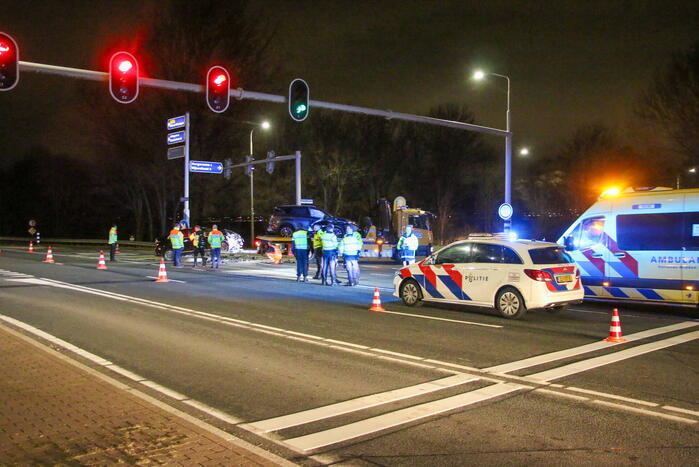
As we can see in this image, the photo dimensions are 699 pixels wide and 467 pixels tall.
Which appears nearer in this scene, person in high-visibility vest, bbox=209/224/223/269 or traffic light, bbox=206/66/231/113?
traffic light, bbox=206/66/231/113

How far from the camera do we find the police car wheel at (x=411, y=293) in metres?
13.3

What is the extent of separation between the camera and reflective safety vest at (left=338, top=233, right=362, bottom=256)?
56.5 feet

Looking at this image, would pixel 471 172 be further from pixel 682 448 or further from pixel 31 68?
pixel 682 448

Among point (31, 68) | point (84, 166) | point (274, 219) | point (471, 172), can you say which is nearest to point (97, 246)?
point (84, 166)

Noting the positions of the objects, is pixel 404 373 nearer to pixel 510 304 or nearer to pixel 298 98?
pixel 510 304

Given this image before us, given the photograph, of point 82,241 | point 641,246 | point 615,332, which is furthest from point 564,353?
point 82,241

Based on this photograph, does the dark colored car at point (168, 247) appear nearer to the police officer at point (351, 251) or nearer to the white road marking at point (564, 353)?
the police officer at point (351, 251)

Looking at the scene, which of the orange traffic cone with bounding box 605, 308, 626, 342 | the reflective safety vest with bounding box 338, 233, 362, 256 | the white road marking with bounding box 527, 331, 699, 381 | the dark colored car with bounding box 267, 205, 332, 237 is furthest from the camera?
the dark colored car with bounding box 267, 205, 332, 237

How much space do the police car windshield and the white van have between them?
2.20 m

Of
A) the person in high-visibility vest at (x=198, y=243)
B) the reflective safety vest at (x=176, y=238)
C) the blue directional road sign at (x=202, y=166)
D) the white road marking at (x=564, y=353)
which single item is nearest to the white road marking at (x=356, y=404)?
the white road marking at (x=564, y=353)

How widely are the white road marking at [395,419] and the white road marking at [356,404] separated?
1.07 ft

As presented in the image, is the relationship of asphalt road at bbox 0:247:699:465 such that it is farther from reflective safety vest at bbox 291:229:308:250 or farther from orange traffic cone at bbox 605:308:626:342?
reflective safety vest at bbox 291:229:308:250

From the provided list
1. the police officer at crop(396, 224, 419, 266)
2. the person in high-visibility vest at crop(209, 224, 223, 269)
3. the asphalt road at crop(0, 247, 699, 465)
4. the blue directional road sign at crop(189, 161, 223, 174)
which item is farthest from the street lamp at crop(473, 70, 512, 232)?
the blue directional road sign at crop(189, 161, 223, 174)

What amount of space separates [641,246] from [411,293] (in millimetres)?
4984
